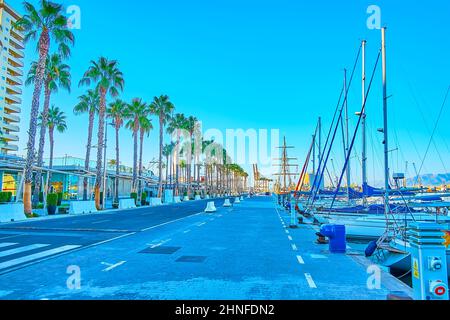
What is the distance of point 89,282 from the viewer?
23.3 feet

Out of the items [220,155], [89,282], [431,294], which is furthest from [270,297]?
[220,155]

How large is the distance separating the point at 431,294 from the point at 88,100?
48.7m

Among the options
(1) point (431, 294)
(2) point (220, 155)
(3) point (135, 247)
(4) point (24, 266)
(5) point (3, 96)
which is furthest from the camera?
(2) point (220, 155)

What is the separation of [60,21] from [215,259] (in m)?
27.3

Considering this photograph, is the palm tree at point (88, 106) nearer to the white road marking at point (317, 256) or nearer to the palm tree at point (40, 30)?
the palm tree at point (40, 30)

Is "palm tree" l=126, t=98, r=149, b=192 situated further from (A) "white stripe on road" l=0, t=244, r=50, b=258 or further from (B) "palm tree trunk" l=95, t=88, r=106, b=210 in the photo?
(A) "white stripe on road" l=0, t=244, r=50, b=258

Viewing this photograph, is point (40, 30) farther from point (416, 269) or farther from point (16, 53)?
point (16, 53)

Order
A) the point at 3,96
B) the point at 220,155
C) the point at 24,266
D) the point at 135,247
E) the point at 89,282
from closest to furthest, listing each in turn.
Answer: the point at 89,282 → the point at 24,266 → the point at 135,247 → the point at 3,96 → the point at 220,155

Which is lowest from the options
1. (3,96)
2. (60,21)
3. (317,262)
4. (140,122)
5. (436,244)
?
(317,262)

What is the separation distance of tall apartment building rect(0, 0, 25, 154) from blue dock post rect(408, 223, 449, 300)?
87.1m

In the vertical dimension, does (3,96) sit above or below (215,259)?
above

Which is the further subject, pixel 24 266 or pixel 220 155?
pixel 220 155

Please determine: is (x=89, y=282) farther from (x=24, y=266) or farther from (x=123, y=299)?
(x=24, y=266)

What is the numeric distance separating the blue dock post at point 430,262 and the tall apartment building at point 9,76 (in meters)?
87.1
